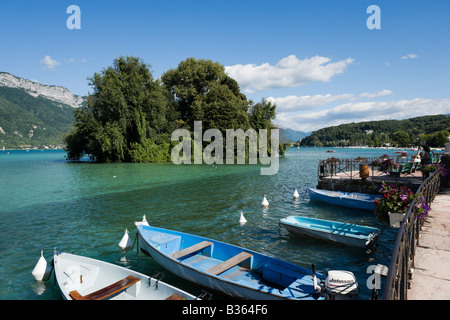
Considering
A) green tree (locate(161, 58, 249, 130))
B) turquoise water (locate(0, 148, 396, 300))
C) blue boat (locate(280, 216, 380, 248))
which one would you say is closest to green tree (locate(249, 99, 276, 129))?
green tree (locate(161, 58, 249, 130))

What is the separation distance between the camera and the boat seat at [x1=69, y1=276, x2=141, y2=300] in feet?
21.3

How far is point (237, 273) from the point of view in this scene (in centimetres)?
823

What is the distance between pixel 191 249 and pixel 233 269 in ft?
5.74

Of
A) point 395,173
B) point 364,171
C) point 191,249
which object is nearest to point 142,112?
point 364,171

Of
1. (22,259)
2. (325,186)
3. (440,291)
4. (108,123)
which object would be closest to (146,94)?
(108,123)

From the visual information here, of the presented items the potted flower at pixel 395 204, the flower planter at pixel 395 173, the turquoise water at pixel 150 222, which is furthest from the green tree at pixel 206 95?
the potted flower at pixel 395 204

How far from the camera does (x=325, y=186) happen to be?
2216 cm

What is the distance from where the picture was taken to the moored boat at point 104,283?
6.62 metres

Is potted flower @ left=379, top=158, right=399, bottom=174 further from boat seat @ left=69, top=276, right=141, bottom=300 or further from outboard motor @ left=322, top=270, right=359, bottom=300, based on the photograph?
boat seat @ left=69, top=276, right=141, bottom=300

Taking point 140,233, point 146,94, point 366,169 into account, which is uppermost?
point 146,94

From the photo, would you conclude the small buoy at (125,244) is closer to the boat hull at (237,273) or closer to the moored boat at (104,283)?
the boat hull at (237,273)

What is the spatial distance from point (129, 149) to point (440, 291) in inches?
Answer: 2173

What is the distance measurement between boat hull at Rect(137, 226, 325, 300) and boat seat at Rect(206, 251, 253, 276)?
0.18 m
